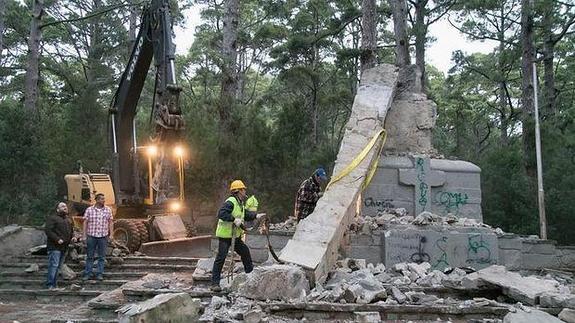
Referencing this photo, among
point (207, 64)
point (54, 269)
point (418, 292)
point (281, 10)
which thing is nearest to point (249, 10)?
point (207, 64)

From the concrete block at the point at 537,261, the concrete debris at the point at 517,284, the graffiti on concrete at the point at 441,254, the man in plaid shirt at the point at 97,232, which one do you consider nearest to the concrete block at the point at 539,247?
the concrete block at the point at 537,261

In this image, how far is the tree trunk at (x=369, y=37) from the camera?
56.0 feet

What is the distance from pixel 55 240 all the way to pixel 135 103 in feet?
16.1

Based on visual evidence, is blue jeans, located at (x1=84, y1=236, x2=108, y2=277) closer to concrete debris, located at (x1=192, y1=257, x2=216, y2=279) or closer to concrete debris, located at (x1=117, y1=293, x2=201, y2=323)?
concrete debris, located at (x1=192, y1=257, x2=216, y2=279)

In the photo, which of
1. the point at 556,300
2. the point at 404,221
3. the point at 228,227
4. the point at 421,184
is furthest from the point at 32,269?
the point at 556,300

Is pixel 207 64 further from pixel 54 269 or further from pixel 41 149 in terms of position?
pixel 54 269

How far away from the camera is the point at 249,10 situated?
36.6m

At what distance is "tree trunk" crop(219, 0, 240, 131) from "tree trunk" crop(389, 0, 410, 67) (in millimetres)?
6215

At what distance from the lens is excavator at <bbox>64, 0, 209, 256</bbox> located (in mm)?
12539

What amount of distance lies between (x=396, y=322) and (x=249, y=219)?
2.75 metres

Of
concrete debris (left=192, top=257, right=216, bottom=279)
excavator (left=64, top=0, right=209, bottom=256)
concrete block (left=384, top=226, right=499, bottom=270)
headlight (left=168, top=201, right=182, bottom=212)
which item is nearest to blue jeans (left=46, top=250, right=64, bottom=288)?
excavator (left=64, top=0, right=209, bottom=256)

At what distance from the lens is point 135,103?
13820 millimetres

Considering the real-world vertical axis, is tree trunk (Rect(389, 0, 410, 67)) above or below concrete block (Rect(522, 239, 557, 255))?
above

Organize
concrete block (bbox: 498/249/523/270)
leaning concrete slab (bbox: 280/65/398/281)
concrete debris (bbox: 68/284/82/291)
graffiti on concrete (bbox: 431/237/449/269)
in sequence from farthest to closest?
concrete debris (bbox: 68/284/82/291), concrete block (bbox: 498/249/523/270), graffiti on concrete (bbox: 431/237/449/269), leaning concrete slab (bbox: 280/65/398/281)
